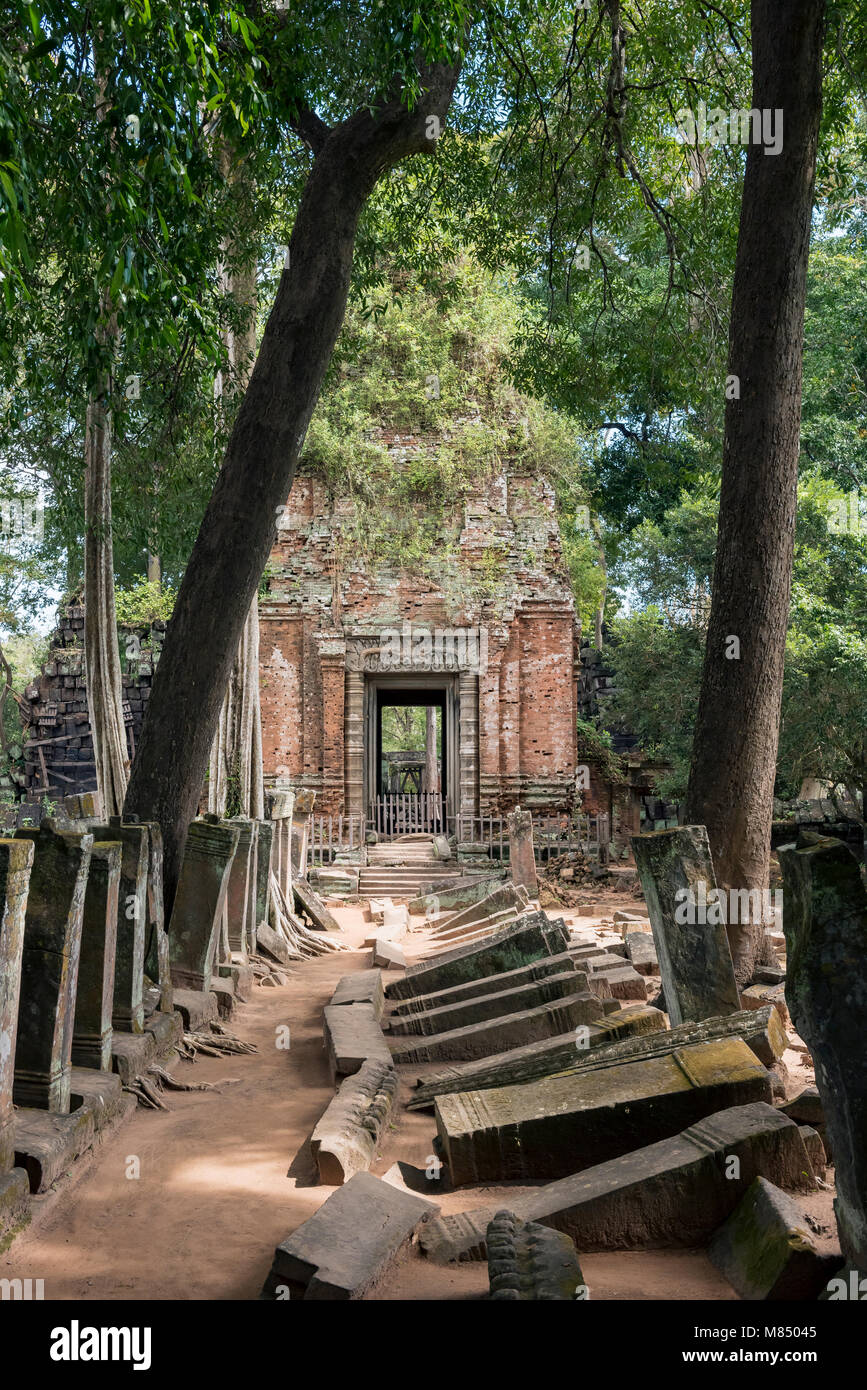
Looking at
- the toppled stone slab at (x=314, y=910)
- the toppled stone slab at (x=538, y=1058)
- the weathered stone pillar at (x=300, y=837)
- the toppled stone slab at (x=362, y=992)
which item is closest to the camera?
the toppled stone slab at (x=538, y=1058)

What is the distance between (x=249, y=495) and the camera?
6.82 meters

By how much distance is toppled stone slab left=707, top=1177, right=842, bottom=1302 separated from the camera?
2650 millimetres

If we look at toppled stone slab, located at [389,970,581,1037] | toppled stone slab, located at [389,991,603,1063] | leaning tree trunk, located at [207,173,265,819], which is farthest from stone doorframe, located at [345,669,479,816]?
toppled stone slab, located at [389,991,603,1063]

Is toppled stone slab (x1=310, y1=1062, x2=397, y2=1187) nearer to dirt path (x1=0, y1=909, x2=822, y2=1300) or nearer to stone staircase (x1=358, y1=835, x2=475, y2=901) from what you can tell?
dirt path (x1=0, y1=909, x2=822, y2=1300)

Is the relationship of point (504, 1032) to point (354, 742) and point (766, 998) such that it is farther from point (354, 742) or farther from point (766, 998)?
point (354, 742)

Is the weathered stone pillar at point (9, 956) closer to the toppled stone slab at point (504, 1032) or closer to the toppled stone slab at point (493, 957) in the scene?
the toppled stone slab at point (504, 1032)

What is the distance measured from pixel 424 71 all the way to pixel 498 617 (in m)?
10.7

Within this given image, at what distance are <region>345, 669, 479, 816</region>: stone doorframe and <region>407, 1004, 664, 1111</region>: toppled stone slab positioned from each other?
1196 cm

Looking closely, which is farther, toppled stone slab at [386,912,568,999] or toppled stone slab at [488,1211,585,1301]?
toppled stone slab at [386,912,568,999]

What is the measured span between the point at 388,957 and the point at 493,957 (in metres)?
2.21

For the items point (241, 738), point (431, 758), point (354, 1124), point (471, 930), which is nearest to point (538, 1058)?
point (354, 1124)

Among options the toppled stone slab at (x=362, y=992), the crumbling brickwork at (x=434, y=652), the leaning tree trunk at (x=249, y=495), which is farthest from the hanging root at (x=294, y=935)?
the crumbling brickwork at (x=434, y=652)

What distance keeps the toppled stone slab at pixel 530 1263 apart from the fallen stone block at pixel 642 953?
386 centimetres

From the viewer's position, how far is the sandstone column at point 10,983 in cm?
325
